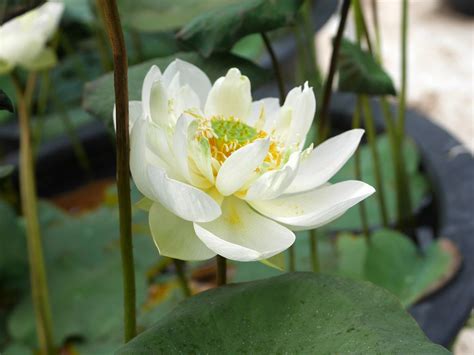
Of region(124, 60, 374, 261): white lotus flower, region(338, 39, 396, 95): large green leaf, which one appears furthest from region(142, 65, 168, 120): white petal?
region(338, 39, 396, 95): large green leaf

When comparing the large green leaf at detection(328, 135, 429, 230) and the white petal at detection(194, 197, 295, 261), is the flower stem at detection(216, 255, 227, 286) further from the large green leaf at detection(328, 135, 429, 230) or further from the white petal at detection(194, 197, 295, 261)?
the large green leaf at detection(328, 135, 429, 230)

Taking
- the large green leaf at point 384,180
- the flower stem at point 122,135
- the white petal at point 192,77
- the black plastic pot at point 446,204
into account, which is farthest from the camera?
the large green leaf at point 384,180

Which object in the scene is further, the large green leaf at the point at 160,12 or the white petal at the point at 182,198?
the large green leaf at the point at 160,12

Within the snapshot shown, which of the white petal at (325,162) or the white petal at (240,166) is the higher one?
the white petal at (240,166)

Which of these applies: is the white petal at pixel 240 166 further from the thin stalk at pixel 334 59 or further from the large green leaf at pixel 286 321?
the thin stalk at pixel 334 59

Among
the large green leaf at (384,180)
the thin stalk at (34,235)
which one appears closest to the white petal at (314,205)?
the thin stalk at (34,235)

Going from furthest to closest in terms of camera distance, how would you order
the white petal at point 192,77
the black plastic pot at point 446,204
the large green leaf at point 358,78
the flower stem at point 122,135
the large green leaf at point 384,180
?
the large green leaf at point 384,180 → the black plastic pot at point 446,204 → the large green leaf at point 358,78 → the white petal at point 192,77 → the flower stem at point 122,135

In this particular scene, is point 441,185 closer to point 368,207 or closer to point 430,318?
point 368,207
